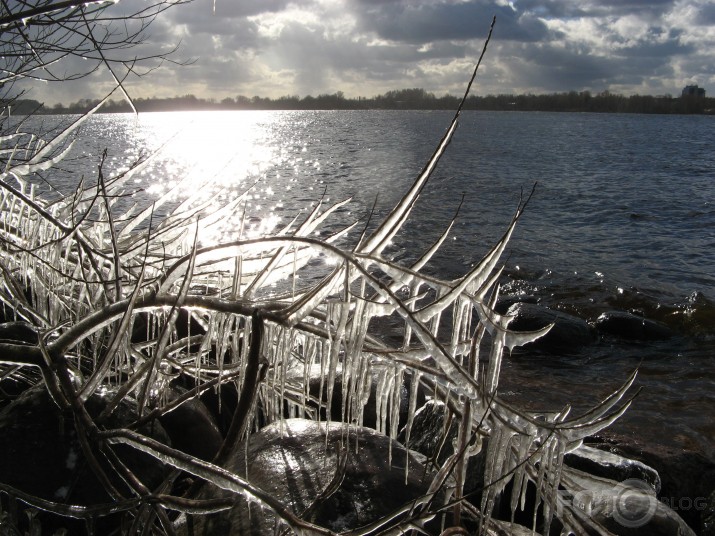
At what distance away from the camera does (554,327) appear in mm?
10906

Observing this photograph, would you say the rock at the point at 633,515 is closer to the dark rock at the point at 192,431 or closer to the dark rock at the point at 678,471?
the dark rock at the point at 678,471

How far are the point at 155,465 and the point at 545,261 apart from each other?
47.2 ft

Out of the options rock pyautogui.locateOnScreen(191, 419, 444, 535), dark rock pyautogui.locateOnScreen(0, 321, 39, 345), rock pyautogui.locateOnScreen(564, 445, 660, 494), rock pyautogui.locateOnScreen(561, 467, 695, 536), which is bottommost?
rock pyautogui.locateOnScreen(564, 445, 660, 494)

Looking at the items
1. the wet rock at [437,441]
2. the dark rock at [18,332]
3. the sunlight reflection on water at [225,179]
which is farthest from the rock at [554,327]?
the dark rock at [18,332]

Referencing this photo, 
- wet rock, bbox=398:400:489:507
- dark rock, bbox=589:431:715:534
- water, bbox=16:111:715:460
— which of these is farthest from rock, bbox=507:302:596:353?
wet rock, bbox=398:400:489:507

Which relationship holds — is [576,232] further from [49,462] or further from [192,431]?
[49,462]

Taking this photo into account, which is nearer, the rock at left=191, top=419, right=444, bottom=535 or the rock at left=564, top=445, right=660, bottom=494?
the rock at left=191, top=419, right=444, bottom=535

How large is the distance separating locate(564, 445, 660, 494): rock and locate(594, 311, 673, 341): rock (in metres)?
6.65

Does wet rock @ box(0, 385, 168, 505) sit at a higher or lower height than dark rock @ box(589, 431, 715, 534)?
higher

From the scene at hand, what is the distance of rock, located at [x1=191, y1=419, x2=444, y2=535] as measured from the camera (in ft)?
9.41

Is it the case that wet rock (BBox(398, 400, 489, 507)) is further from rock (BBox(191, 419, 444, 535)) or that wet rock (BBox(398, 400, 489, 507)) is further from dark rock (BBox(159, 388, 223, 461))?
dark rock (BBox(159, 388, 223, 461))

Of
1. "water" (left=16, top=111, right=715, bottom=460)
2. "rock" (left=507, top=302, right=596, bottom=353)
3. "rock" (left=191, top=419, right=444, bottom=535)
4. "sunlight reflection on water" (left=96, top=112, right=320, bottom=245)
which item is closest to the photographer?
"rock" (left=191, top=419, right=444, bottom=535)

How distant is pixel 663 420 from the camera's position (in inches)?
306

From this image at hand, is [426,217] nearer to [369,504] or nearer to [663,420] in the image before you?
[663,420]
